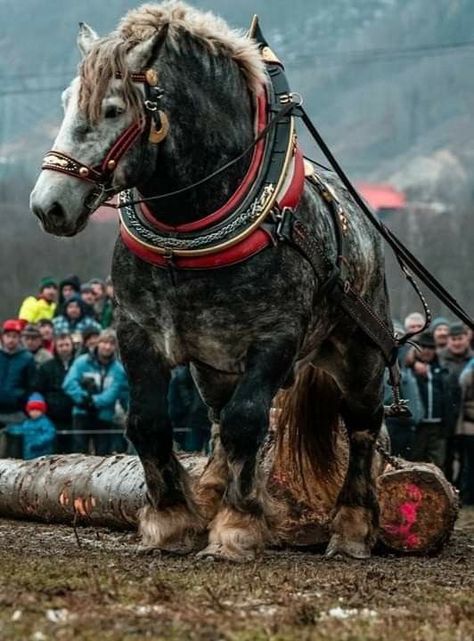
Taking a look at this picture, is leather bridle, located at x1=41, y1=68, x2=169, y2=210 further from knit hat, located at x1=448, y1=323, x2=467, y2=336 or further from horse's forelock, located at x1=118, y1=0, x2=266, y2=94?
knit hat, located at x1=448, y1=323, x2=467, y2=336

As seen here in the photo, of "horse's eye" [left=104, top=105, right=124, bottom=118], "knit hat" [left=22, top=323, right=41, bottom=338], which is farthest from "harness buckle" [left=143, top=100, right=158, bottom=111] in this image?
"knit hat" [left=22, top=323, right=41, bottom=338]

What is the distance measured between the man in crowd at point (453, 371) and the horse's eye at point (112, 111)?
8503 millimetres

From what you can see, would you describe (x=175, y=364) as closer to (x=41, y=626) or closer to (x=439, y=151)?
(x=41, y=626)

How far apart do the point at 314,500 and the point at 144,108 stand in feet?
9.02

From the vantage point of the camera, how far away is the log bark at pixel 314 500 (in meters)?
8.63

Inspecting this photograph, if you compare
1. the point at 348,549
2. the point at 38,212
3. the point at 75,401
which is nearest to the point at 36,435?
the point at 75,401

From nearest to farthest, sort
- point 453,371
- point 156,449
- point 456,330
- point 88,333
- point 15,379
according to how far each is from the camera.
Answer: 1. point 156,449
2. point 15,379
3. point 453,371
4. point 456,330
5. point 88,333

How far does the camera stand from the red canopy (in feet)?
115

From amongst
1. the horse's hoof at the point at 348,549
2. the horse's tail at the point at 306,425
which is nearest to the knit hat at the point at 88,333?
the horse's tail at the point at 306,425

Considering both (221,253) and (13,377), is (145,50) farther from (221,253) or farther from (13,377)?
(13,377)

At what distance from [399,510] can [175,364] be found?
1977 mm

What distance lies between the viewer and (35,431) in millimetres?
14219

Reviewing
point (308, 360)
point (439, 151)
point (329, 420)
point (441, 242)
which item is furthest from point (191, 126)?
point (439, 151)

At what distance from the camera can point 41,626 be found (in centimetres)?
460
